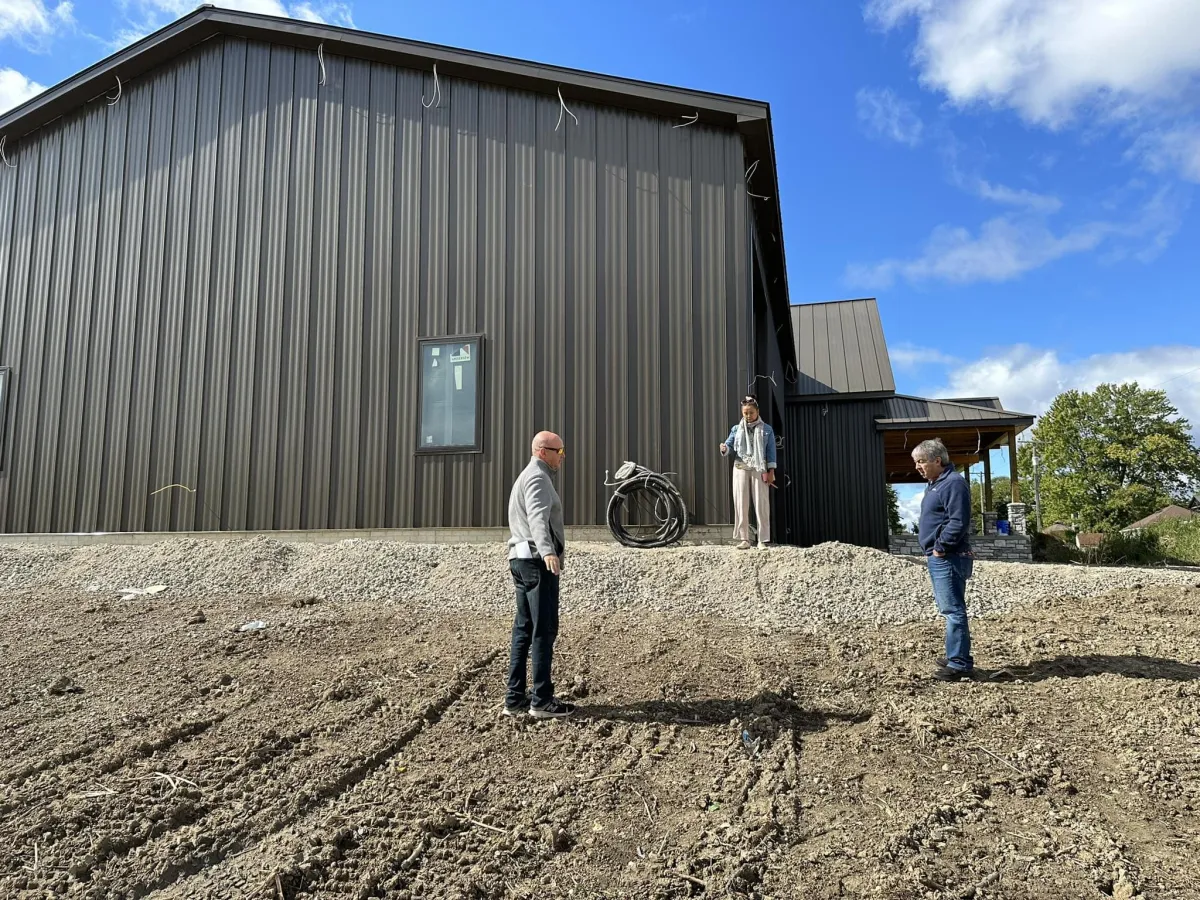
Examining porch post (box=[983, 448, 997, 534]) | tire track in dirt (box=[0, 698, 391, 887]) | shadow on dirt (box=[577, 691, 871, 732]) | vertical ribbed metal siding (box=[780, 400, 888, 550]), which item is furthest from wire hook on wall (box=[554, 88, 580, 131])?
porch post (box=[983, 448, 997, 534])

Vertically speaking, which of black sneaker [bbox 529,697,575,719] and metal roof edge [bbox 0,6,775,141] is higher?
metal roof edge [bbox 0,6,775,141]

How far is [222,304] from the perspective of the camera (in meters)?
10.6

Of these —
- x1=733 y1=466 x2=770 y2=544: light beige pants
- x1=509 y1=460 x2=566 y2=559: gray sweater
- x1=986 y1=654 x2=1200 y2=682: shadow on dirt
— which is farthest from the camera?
x1=733 y1=466 x2=770 y2=544: light beige pants

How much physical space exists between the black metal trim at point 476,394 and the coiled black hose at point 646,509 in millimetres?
1933

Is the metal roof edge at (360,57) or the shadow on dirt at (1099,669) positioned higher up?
the metal roof edge at (360,57)

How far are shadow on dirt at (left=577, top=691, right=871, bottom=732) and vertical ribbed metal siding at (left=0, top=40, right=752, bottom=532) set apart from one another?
4.73 m

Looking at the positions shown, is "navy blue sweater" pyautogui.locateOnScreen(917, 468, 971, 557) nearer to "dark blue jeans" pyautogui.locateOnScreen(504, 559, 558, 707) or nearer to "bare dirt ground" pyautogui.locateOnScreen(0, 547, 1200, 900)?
"bare dirt ground" pyautogui.locateOnScreen(0, 547, 1200, 900)

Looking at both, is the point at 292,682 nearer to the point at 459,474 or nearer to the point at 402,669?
the point at 402,669

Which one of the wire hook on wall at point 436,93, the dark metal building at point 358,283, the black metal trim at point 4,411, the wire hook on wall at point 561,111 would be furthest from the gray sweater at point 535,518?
the black metal trim at point 4,411

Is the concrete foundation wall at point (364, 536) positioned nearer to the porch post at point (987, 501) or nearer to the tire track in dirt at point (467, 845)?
the tire track in dirt at point (467, 845)

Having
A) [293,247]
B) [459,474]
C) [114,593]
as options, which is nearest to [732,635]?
[459,474]

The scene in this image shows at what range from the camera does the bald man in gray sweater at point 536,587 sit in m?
3.96

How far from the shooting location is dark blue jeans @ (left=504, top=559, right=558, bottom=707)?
3.96 meters

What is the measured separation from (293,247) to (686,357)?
5737 millimetres
